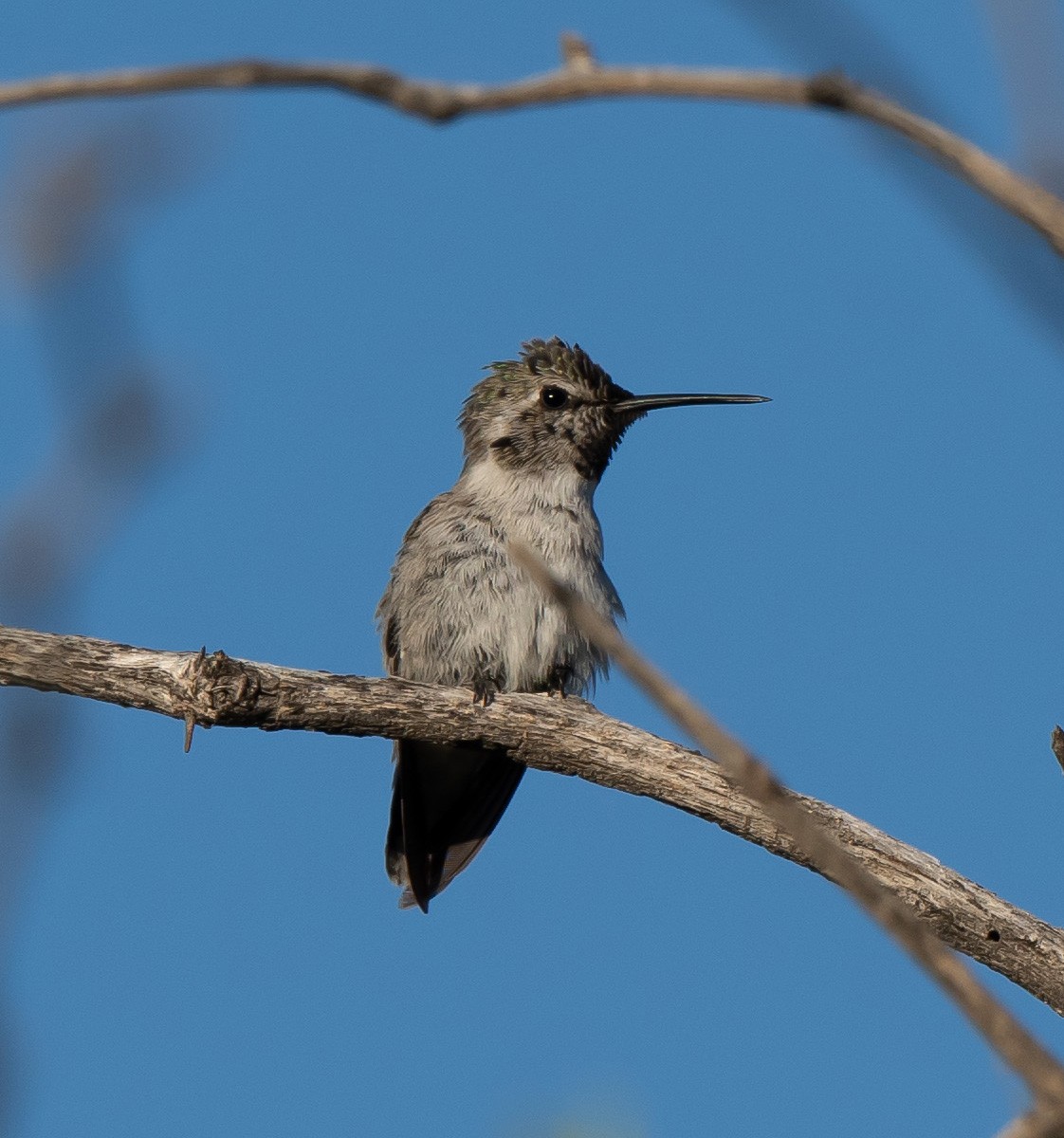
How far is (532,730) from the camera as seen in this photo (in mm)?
6445

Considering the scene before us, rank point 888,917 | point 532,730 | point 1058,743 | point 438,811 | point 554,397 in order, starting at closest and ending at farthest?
point 888,917 < point 1058,743 < point 532,730 < point 438,811 < point 554,397

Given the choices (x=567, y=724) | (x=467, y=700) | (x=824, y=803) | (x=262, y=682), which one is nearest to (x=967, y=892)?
(x=824, y=803)

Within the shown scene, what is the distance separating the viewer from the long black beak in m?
9.34

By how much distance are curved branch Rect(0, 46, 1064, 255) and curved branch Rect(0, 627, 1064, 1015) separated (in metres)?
3.84

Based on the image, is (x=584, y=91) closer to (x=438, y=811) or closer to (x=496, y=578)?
(x=496, y=578)

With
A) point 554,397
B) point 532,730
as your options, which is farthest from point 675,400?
point 532,730

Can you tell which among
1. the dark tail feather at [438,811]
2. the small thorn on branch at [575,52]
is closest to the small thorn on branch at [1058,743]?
the small thorn on branch at [575,52]

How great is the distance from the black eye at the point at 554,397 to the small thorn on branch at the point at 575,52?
24.8ft

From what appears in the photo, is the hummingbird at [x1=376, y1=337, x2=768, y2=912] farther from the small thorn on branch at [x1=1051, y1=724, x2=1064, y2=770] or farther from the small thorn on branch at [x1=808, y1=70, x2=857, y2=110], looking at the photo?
the small thorn on branch at [x1=808, y1=70, x2=857, y2=110]

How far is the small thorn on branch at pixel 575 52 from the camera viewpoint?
5.30 ft

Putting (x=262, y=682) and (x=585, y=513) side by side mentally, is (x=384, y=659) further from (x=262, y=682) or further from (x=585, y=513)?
(x=262, y=682)

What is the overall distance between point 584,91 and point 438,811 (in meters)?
7.57

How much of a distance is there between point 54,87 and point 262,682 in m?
4.44

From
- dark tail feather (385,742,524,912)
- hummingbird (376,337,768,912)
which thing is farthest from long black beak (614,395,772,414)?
dark tail feather (385,742,524,912)
